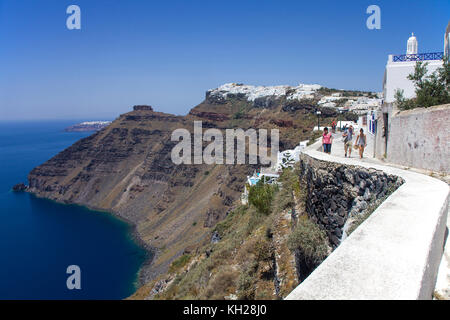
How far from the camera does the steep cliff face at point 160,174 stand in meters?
50.6

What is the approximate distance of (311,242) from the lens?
6938mm

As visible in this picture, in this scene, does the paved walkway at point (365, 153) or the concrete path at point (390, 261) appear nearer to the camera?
the concrete path at point (390, 261)

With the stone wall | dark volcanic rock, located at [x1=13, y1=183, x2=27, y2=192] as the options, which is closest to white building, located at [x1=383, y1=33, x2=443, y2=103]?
the stone wall

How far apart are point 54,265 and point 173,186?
1066 inches

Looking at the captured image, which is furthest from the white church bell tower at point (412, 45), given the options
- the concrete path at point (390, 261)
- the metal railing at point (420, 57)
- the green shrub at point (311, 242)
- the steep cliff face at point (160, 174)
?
the steep cliff face at point (160, 174)

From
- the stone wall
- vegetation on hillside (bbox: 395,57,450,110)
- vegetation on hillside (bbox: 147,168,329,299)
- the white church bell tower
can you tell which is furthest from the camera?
the white church bell tower

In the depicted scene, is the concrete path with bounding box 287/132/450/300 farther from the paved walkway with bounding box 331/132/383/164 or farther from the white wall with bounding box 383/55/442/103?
the white wall with bounding box 383/55/442/103

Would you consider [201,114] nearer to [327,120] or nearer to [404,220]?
[327,120]

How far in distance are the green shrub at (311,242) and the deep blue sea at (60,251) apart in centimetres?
3482

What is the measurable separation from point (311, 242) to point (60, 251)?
55.3 metres

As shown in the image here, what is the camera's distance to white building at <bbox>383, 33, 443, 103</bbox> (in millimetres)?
12031

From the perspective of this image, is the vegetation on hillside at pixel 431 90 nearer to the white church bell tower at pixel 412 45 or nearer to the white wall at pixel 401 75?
the white wall at pixel 401 75

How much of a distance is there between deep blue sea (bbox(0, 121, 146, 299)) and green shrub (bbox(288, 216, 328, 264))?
3482 cm
